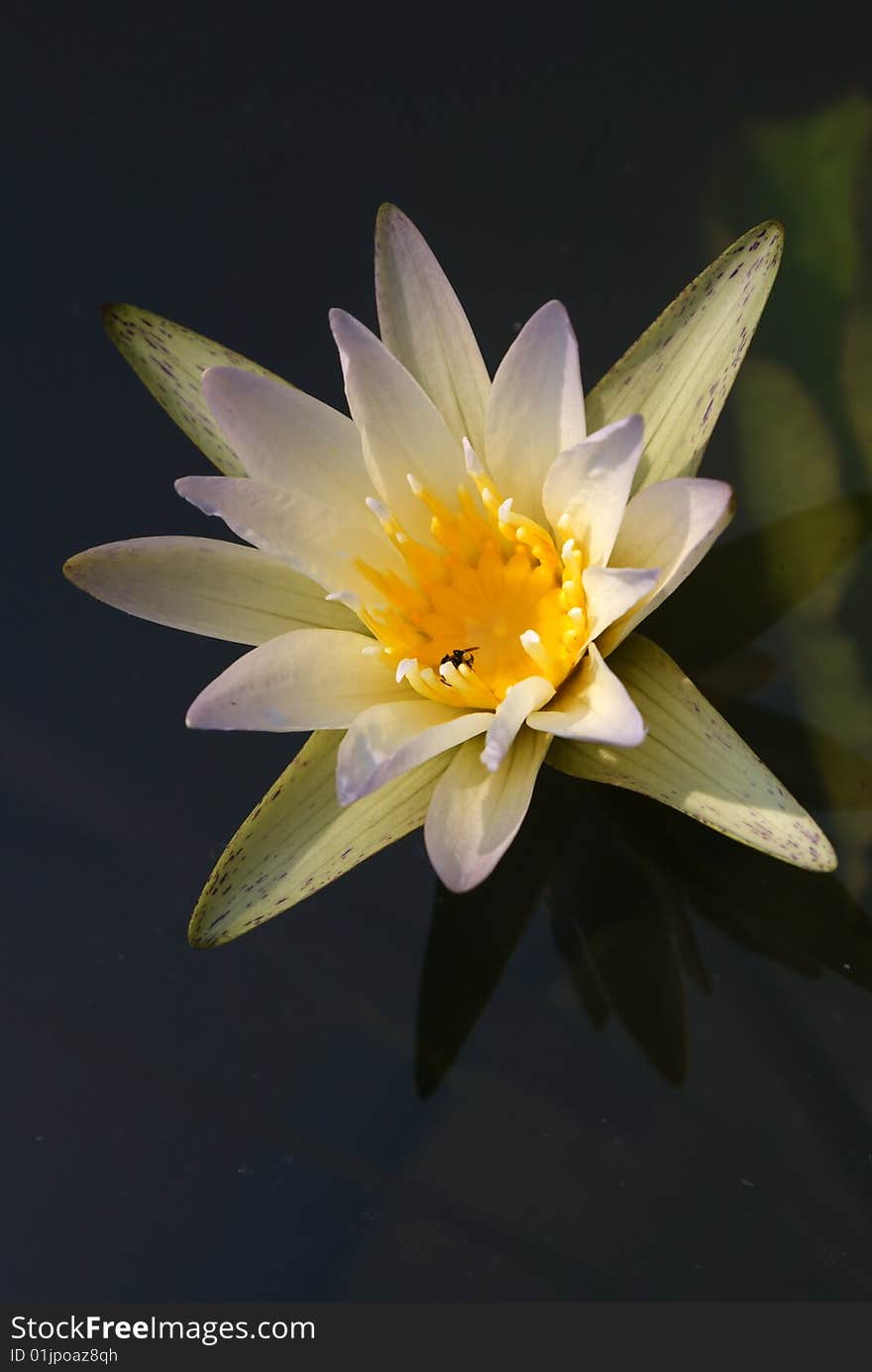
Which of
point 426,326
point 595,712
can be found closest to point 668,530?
point 595,712

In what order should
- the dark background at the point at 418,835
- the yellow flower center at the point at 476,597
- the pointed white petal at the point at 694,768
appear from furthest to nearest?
the dark background at the point at 418,835 < the yellow flower center at the point at 476,597 < the pointed white petal at the point at 694,768

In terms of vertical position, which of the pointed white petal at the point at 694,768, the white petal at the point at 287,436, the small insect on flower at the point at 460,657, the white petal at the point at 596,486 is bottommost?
the pointed white petal at the point at 694,768

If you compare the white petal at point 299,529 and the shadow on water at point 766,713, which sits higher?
the white petal at point 299,529

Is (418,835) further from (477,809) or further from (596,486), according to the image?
(596,486)

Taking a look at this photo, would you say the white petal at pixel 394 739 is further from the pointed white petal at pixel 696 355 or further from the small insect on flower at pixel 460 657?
the pointed white petal at pixel 696 355

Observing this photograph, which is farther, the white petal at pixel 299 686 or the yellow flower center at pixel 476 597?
the yellow flower center at pixel 476 597

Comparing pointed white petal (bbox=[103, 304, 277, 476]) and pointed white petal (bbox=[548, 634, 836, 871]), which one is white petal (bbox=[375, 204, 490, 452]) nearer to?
pointed white petal (bbox=[103, 304, 277, 476])

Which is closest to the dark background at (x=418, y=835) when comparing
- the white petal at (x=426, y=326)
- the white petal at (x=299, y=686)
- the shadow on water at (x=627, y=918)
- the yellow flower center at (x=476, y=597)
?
the shadow on water at (x=627, y=918)

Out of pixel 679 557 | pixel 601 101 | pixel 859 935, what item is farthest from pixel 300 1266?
pixel 601 101
